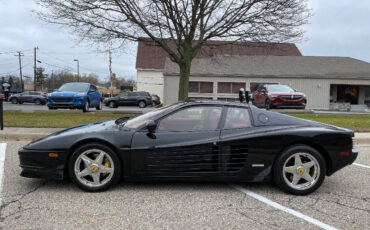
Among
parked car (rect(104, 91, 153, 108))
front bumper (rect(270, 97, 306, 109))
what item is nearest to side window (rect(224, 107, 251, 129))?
front bumper (rect(270, 97, 306, 109))

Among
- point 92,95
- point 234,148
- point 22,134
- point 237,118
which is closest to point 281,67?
point 92,95

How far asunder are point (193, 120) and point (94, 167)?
1.48m

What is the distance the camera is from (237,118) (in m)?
4.18

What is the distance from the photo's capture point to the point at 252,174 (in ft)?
13.1

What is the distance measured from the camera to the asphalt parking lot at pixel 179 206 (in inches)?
120

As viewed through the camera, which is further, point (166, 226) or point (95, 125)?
point (95, 125)

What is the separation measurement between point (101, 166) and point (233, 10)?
35.7ft

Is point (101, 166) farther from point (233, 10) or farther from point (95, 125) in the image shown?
point (233, 10)

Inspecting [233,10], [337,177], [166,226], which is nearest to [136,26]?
[233,10]

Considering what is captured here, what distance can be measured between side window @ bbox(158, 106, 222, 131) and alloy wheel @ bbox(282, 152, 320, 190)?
1.12 metres

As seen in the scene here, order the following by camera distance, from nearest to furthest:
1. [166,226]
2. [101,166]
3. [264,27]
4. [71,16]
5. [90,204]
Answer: [166,226]
[90,204]
[101,166]
[71,16]
[264,27]

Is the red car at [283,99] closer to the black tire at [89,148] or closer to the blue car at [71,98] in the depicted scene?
the blue car at [71,98]

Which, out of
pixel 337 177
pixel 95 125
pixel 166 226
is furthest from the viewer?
pixel 337 177

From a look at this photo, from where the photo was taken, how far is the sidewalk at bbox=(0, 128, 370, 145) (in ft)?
25.2
